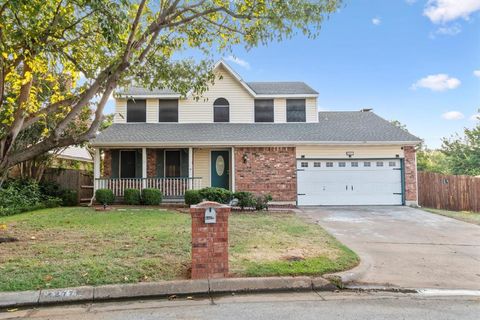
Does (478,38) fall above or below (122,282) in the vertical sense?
above

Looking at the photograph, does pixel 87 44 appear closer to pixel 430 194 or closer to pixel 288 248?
pixel 288 248

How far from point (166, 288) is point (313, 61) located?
14.3 meters

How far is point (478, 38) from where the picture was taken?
6.29m

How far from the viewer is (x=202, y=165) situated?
15758 mm

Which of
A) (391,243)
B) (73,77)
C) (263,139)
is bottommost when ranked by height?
(391,243)

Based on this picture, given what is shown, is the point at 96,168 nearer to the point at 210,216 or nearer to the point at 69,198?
the point at 69,198

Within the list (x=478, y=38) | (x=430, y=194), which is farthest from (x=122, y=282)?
(x=430, y=194)

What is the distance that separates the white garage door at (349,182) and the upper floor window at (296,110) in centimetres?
284

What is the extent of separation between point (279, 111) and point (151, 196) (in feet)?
24.3

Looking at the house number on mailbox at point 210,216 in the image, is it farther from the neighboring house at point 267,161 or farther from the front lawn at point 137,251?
the neighboring house at point 267,161

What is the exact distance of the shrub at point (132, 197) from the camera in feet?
45.5

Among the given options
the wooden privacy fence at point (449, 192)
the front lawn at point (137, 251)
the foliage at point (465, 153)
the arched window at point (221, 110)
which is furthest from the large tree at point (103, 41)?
the foliage at point (465, 153)

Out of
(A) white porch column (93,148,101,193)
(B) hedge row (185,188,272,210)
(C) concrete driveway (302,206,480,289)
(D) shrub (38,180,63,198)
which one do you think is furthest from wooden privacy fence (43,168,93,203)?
(C) concrete driveway (302,206,480,289)

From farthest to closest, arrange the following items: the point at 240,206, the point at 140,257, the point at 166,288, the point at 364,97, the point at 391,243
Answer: the point at 364,97 → the point at 240,206 → the point at 391,243 → the point at 140,257 → the point at 166,288
